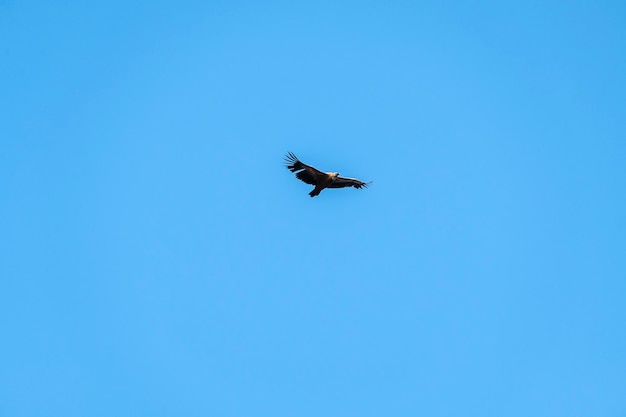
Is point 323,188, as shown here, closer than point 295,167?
No

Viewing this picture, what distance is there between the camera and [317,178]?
33781 millimetres

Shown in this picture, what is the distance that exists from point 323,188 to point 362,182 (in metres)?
2.57

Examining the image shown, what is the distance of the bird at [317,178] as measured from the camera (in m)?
32.4

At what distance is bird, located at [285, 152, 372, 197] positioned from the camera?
32.4m

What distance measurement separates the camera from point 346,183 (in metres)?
35.7

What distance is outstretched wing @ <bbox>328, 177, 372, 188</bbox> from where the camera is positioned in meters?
35.2

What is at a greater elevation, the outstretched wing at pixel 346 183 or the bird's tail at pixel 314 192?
the outstretched wing at pixel 346 183

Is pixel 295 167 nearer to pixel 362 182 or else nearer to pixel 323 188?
pixel 323 188

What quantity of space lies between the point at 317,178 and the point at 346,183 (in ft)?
8.38

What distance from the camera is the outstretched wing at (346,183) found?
3516cm

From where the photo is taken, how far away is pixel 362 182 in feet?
117

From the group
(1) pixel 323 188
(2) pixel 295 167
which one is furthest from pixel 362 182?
(2) pixel 295 167

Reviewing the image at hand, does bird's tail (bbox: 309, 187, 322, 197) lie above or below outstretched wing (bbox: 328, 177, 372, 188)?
below

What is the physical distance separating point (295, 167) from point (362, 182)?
5114 mm
